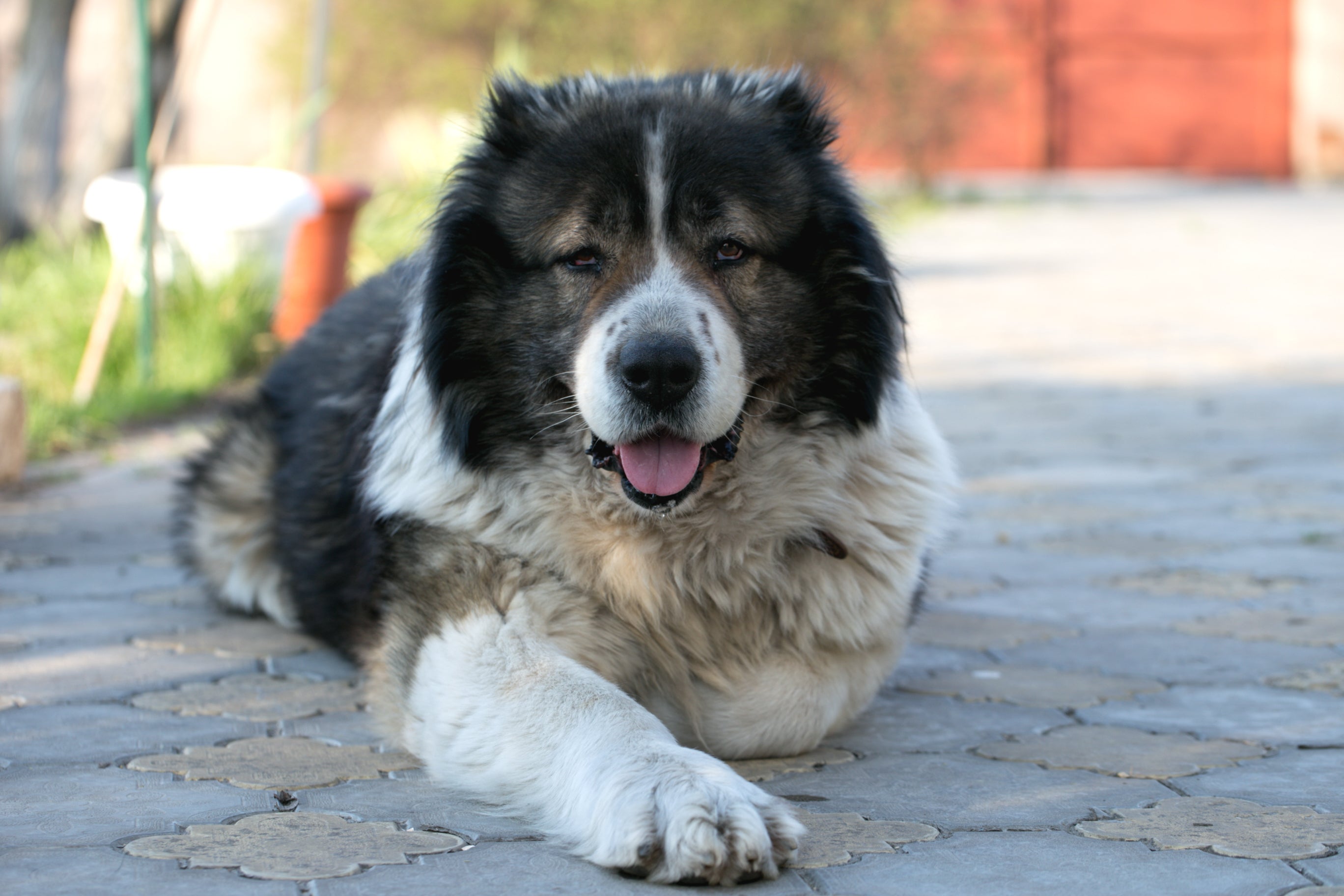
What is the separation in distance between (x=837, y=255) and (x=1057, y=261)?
12528 millimetres

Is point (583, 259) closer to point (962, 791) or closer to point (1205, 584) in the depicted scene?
point (962, 791)

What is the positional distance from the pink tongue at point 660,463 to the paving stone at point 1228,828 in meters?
1.01

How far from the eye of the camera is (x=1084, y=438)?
6.73m

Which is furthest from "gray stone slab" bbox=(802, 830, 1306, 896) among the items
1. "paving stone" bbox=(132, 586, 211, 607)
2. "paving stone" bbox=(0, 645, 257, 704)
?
"paving stone" bbox=(132, 586, 211, 607)

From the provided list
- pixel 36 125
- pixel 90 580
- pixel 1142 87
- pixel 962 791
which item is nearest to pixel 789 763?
pixel 962 791

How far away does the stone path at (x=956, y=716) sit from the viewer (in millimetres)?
2322

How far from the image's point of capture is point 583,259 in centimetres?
302

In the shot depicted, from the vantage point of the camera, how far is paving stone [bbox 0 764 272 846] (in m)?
2.44

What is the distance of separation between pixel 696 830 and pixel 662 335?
3.17 ft

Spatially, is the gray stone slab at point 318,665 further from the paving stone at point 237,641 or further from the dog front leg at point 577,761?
the dog front leg at point 577,761

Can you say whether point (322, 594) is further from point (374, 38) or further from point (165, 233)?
point (374, 38)

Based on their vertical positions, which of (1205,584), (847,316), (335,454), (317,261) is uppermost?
(847,316)

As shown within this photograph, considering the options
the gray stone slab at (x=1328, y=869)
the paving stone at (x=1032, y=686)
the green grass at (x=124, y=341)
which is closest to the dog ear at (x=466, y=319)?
the paving stone at (x=1032, y=686)

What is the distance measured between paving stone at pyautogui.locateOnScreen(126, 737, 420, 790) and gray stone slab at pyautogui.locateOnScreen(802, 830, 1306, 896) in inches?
39.3
